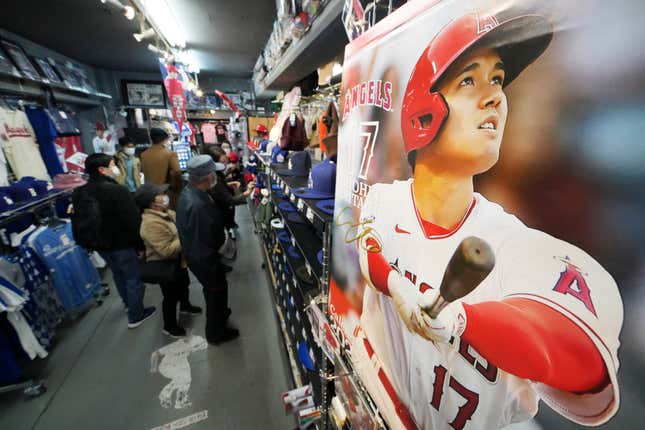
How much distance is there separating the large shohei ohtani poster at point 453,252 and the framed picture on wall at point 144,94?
927cm

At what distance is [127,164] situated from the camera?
16.5ft

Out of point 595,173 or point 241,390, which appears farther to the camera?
point 241,390

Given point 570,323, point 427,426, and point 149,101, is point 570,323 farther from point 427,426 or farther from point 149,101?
point 149,101

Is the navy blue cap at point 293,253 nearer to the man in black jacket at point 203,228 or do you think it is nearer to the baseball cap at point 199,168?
the man in black jacket at point 203,228

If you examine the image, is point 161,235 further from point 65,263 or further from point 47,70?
point 47,70

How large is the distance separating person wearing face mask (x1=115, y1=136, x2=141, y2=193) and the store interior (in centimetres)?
9

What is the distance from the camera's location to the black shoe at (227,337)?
2.25m

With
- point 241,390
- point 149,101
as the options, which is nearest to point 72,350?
point 241,390

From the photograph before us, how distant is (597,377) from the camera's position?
0.21 m

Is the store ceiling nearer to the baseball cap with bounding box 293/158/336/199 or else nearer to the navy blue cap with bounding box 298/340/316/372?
the baseball cap with bounding box 293/158/336/199

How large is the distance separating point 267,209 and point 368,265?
2055 millimetres

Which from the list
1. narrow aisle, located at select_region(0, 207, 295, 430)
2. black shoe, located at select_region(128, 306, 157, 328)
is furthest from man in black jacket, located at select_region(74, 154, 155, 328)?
narrow aisle, located at select_region(0, 207, 295, 430)

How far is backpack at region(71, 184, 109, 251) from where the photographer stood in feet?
6.76

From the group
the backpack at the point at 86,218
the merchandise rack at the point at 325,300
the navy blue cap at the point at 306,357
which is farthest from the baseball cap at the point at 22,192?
the navy blue cap at the point at 306,357
